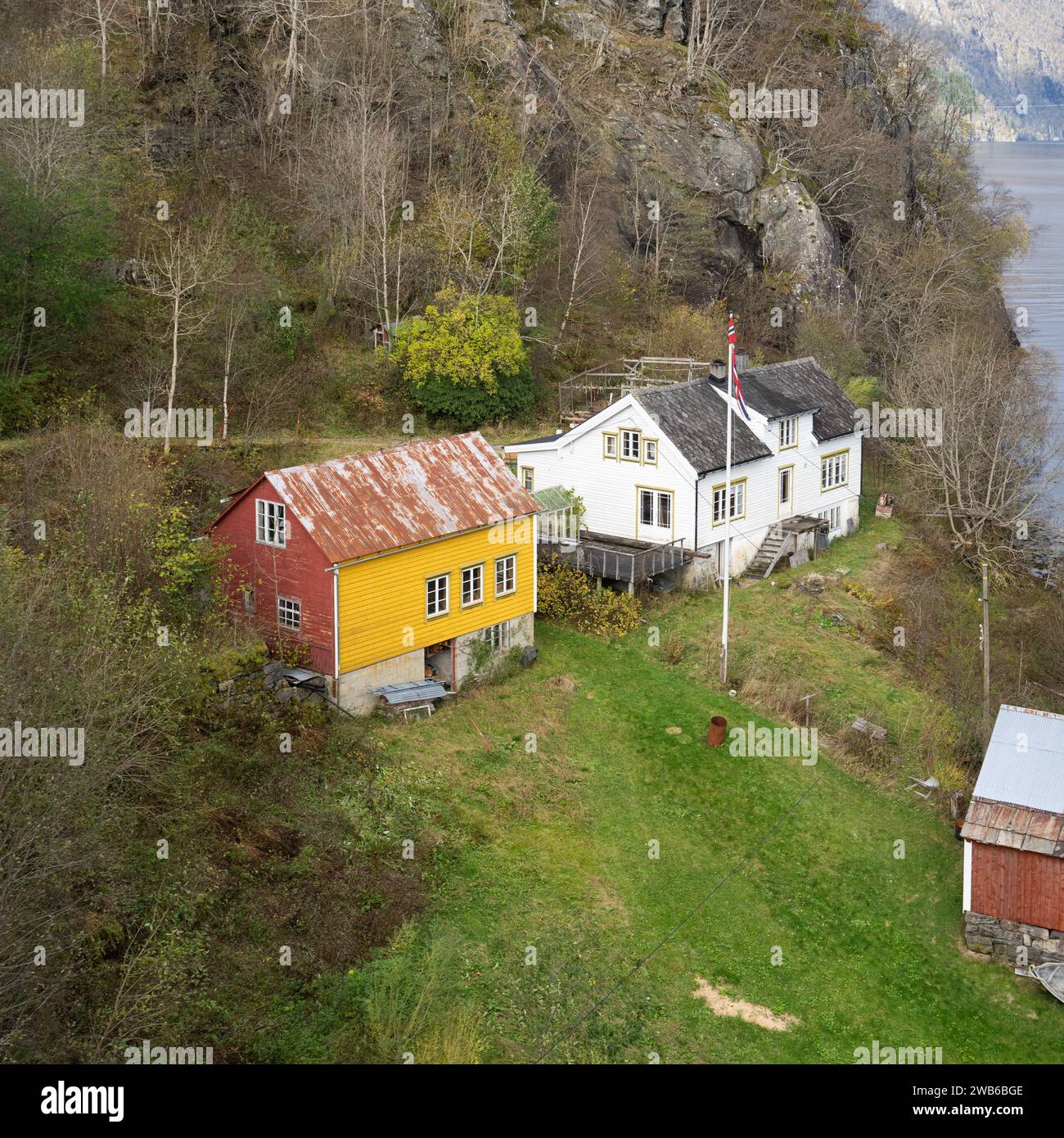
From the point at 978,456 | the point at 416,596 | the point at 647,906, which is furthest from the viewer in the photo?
the point at 978,456

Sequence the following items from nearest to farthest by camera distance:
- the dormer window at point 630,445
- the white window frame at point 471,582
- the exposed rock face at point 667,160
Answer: the white window frame at point 471,582 < the dormer window at point 630,445 < the exposed rock face at point 667,160

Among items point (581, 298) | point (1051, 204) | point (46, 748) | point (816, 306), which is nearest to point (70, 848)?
point (46, 748)

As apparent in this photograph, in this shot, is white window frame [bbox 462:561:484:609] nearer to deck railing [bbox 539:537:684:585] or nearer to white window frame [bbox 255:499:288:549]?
white window frame [bbox 255:499:288:549]

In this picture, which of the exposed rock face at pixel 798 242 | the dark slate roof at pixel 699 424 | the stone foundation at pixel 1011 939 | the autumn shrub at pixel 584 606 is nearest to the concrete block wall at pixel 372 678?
the autumn shrub at pixel 584 606

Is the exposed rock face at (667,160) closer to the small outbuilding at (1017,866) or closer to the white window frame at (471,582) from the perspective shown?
the white window frame at (471,582)

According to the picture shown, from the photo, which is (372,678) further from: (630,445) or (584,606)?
(630,445)

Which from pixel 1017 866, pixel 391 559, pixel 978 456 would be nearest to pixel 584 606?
pixel 391 559
